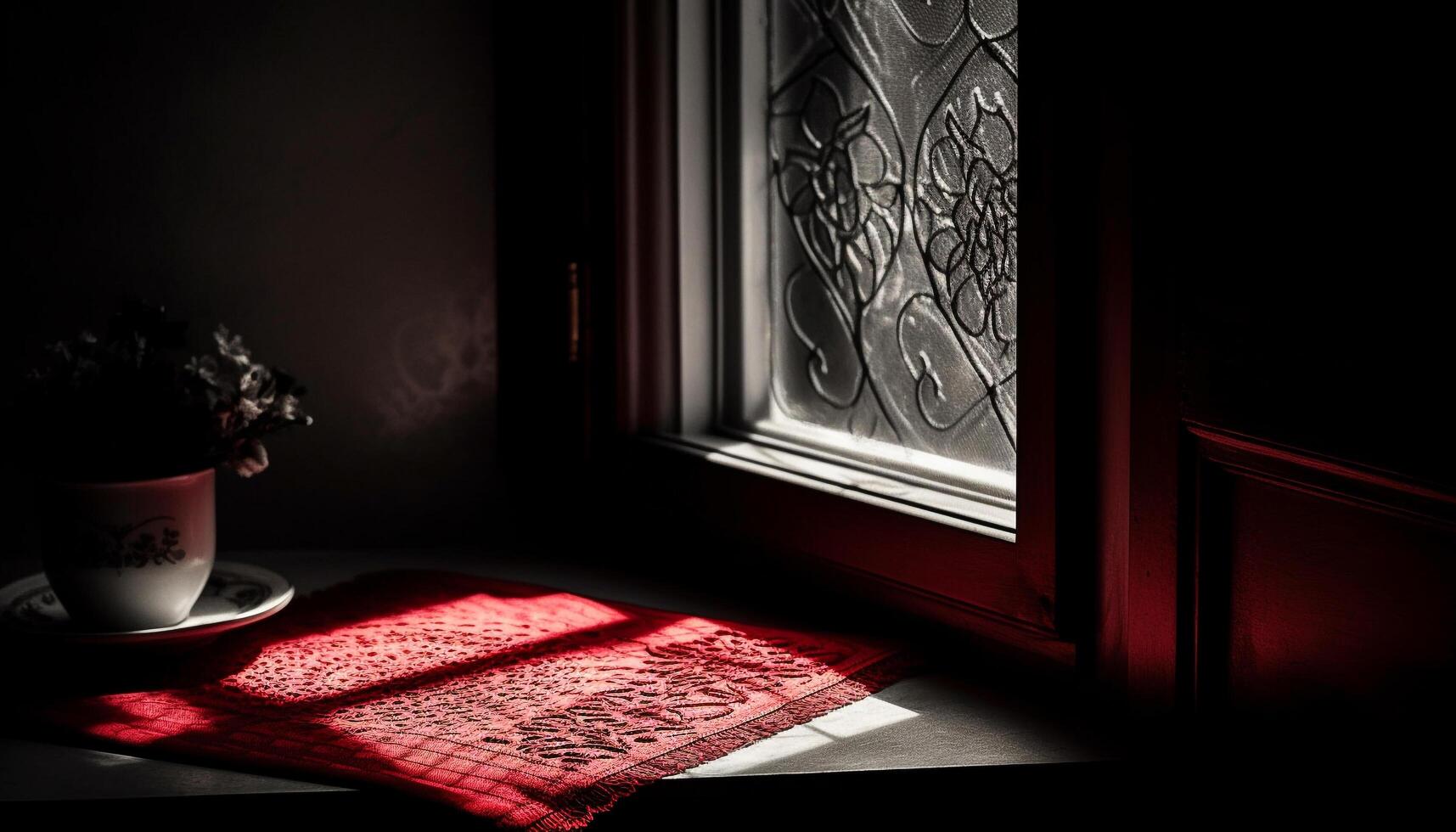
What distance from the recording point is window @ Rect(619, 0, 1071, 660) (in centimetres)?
Result: 114

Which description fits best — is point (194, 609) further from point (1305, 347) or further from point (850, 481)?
point (1305, 347)

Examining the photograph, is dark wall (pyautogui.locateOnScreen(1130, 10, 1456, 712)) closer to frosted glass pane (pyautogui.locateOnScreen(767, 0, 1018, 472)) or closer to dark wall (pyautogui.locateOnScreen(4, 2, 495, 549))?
frosted glass pane (pyautogui.locateOnScreen(767, 0, 1018, 472))

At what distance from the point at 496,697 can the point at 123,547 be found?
37cm

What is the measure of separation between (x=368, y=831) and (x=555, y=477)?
720mm

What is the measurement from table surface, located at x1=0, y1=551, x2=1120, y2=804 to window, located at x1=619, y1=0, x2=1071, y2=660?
0.06 meters

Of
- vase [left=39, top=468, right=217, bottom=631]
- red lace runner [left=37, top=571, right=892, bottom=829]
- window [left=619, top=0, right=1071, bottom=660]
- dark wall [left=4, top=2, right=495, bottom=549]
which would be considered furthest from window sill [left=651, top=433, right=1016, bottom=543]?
vase [left=39, top=468, right=217, bottom=631]

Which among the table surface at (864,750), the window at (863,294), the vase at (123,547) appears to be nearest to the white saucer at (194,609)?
the vase at (123,547)

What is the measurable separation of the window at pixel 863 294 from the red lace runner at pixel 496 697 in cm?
14

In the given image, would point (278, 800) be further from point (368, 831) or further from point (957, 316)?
point (957, 316)

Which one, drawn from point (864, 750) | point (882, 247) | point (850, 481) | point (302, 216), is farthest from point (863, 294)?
point (302, 216)

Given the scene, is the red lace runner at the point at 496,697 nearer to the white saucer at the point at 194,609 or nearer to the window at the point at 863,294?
the white saucer at the point at 194,609

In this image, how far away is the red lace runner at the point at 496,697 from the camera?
0.98m

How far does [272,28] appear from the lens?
1.58m

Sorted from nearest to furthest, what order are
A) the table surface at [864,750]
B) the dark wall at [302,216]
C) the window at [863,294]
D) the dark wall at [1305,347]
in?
the dark wall at [1305,347]
the table surface at [864,750]
the window at [863,294]
the dark wall at [302,216]
